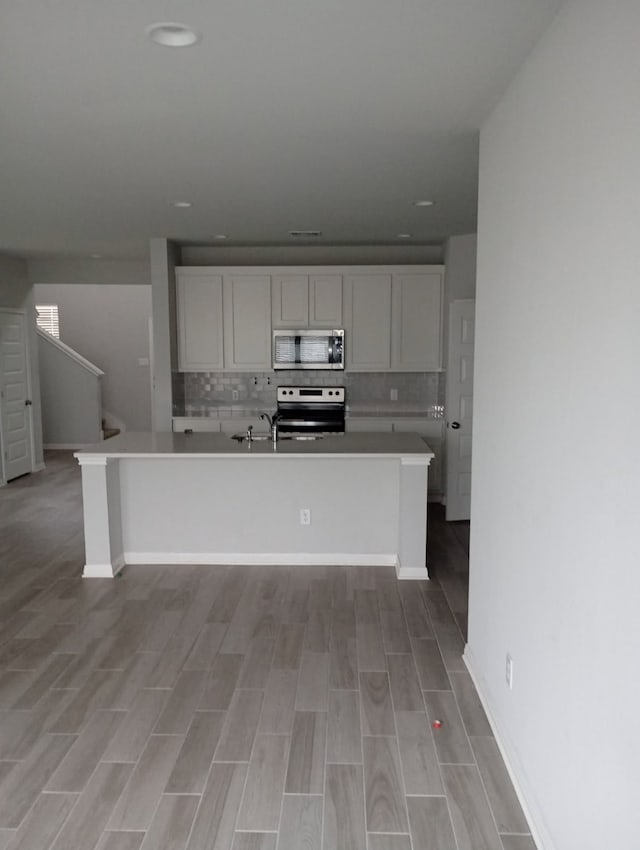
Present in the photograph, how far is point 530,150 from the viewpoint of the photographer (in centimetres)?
225

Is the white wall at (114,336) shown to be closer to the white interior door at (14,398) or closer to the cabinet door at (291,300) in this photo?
the white interior door at (14,398)

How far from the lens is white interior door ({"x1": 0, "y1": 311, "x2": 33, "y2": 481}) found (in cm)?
746

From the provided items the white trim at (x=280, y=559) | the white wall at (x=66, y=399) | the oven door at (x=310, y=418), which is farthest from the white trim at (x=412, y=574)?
the white wall at (x=66, y=399)

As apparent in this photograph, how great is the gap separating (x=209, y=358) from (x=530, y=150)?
4862 millimetres

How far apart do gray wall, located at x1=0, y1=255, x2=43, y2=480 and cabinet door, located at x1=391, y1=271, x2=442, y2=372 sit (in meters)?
4.45

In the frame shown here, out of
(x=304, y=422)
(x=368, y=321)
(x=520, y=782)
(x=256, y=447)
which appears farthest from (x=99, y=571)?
(x=368, y=321)

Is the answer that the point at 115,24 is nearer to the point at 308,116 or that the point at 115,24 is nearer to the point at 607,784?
the point at 308,116

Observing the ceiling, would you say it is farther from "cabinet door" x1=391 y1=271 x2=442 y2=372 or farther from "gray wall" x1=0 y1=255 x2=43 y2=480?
"gray wall" x1=0 y1=255 x2=43 y2=480

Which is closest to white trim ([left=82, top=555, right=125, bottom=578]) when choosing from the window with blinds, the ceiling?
the ceiling

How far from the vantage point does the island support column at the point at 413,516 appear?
14.4ft

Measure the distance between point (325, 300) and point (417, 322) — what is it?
961mm

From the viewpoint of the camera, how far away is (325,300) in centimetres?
661

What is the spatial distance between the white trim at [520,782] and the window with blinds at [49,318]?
990 centimetres

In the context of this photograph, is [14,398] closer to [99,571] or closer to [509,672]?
[99,571]
